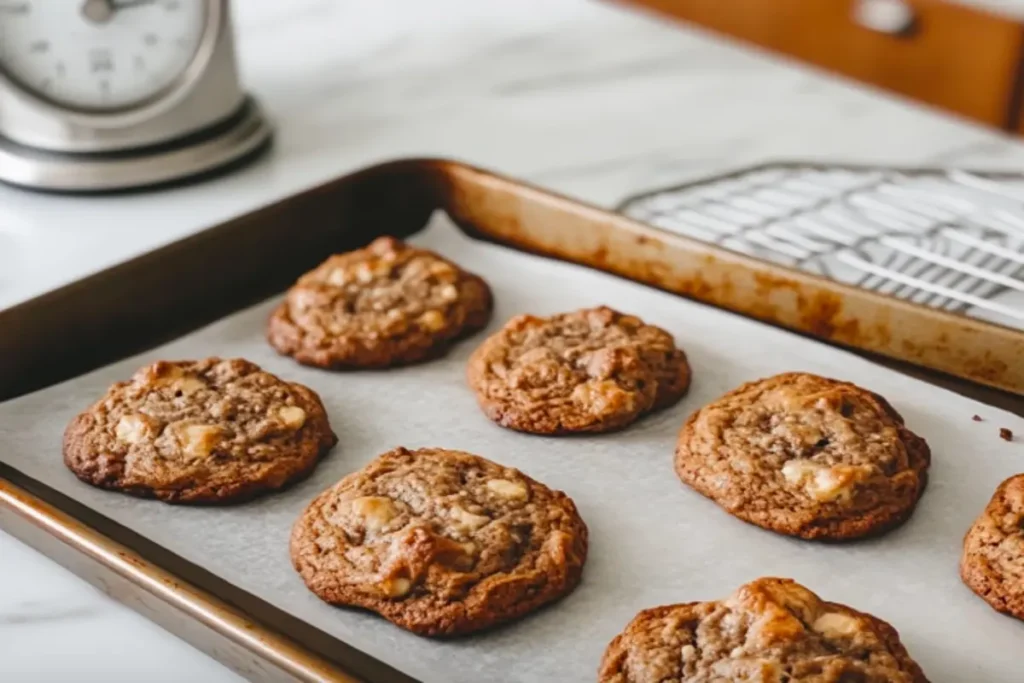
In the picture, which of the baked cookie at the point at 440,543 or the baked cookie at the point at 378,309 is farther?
the baked cookie at the point at 378,309

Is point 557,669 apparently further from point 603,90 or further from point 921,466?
point 603,90

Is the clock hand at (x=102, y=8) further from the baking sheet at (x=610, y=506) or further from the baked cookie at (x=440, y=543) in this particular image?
the baked cookie at (x=440, y=543)

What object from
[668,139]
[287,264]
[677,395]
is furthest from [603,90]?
[677,395]

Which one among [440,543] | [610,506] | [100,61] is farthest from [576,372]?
[100,61]

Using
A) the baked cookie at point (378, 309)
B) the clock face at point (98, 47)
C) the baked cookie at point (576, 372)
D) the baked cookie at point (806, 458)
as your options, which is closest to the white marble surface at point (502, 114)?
the clock face at point (98, 47)

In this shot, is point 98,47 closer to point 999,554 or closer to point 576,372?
point 576,372

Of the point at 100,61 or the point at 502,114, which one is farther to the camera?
the point at 502,114
